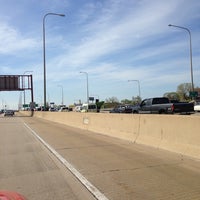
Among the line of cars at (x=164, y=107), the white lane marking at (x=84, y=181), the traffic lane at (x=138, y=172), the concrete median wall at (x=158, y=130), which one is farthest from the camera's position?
the line of cars at (x=164, y=107)

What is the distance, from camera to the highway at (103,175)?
A: 7426 mm

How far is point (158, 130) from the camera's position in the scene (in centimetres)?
1380

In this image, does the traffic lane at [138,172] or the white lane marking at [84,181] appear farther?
the traffic lane at [138,172]

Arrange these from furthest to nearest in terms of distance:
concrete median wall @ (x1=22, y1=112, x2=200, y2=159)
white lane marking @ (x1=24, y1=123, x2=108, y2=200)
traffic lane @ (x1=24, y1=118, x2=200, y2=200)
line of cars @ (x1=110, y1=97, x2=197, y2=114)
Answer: line of cars @ (x1=110, y1=97, x2=197, y2=114) → concrete median wall @ (x1=22, y1=112, x2=200, y2=159) → traffic lane @ (x1=24, y1=118, x2=200, y2=200) → white lane marking @ (x1=24, y1=123, x2=108, y2=200)

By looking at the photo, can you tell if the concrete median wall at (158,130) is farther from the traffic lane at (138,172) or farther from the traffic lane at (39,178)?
the traffic lane at (39,178)

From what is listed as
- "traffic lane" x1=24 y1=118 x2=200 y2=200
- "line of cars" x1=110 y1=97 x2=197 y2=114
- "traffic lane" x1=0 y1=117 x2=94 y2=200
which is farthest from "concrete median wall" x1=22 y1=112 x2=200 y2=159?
"line of cars" x1=110 y1=97 x2=197 y2=114

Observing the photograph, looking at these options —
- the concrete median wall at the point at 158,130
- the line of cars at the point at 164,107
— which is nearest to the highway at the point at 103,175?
the concrete median wall at the point at 158,130

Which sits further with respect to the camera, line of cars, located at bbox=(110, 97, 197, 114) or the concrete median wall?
line of cars, located at bbox=(110, 97, 197, 114)

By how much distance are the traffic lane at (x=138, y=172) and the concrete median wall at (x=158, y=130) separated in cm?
33

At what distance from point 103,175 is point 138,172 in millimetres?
864

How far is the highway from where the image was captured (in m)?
7.43

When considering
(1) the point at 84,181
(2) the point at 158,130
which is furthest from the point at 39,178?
(2) the point at 158,130

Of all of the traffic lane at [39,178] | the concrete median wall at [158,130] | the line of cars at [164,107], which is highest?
the line of cars at [164,107]

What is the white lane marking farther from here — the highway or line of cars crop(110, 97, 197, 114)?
line of cars crop(110, 97, 197, 114)
